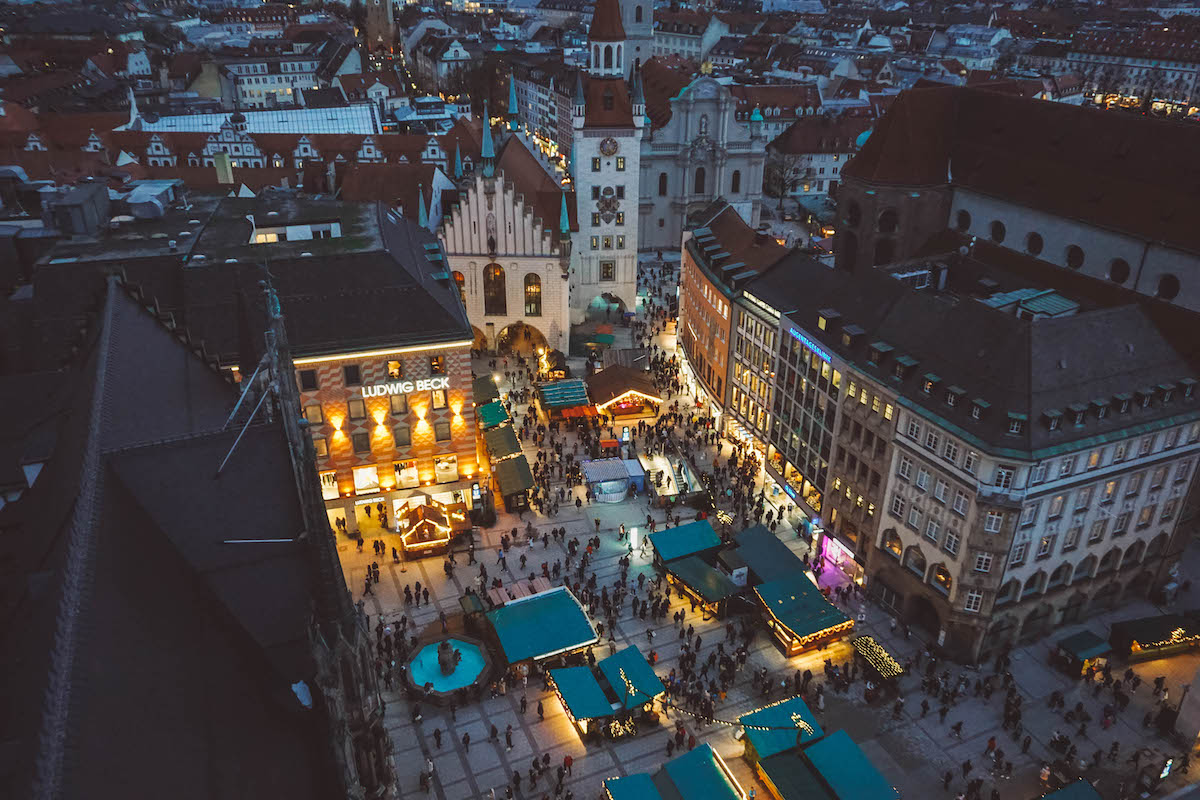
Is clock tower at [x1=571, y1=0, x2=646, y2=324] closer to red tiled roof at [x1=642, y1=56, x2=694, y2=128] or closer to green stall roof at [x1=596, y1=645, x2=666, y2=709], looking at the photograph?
red tiled roof at [x1=642, y1=56, x2=694, y2=128]

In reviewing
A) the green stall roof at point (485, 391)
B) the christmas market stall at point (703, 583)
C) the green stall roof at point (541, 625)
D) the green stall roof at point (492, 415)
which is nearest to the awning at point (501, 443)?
the green stall roof at point (492, 415)

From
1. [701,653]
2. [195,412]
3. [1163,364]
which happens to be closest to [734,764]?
[701,653]

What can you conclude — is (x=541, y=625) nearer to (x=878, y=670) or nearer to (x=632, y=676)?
(x=632, y=676)

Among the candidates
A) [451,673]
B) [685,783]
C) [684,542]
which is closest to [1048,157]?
[684,542]

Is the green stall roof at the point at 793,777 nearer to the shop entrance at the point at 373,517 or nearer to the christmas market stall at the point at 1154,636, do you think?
the christmas market stall at the point at 1154,636

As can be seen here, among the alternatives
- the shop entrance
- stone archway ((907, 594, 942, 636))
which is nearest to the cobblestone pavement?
stone archway ((907, 594, 942, 636))

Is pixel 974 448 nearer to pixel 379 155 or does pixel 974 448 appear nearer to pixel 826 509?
pixel 826 509
